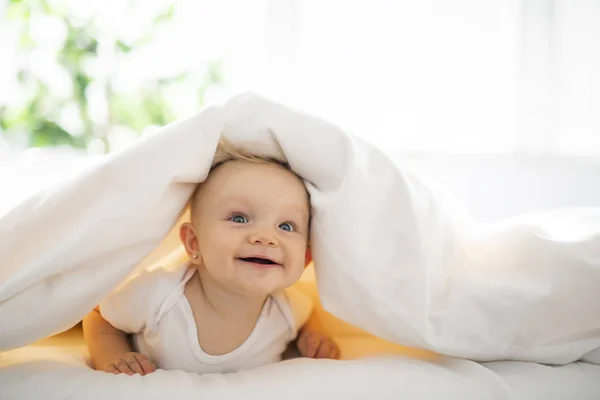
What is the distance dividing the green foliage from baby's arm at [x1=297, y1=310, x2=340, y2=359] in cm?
105

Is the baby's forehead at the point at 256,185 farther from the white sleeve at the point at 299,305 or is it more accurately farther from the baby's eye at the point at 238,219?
the white sleeve at the point at 299,305

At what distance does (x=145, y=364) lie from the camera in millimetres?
840

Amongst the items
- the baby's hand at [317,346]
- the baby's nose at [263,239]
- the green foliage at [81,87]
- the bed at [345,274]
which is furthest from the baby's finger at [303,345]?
the green foliage at [81,87]

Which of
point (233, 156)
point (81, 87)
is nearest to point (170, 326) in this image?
point (233, 156)

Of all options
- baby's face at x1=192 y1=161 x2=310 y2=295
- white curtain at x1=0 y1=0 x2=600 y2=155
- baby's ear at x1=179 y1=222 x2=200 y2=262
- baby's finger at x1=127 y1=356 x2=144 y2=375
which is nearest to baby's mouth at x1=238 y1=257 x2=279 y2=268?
baby's face at x1=192 y1=161 x2=310 y2=295

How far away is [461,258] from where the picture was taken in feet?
2.92

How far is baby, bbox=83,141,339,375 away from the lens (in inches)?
33.4

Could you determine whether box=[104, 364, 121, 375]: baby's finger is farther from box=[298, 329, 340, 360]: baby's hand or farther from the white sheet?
box=[298, 329, 340, 360]: baby's hand

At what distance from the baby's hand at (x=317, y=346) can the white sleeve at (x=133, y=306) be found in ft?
0.80

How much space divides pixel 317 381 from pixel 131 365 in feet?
0.89


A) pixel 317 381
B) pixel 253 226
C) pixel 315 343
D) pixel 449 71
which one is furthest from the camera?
pixel 449 71

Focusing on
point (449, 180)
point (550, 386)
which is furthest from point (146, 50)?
point (550, 386)

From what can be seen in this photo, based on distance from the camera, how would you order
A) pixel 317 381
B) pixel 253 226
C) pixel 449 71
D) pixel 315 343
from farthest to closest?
pixel 449 71 → pixel 315 343 → pixel 253 226 → pixel 317 381

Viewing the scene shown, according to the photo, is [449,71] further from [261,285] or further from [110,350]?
[110,350]
